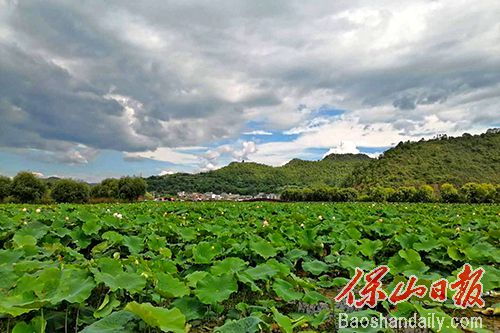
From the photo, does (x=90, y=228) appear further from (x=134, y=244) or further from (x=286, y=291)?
(x=286, y=291)

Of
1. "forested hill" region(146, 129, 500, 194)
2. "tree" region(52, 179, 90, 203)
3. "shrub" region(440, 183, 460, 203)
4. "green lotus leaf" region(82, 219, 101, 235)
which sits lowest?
"shrub" region(440, 183, 460, 203)

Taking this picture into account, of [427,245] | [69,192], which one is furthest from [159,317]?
[69,192]

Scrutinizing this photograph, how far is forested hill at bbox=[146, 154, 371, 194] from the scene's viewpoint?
10181cm

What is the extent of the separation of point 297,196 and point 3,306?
60491 millimetres

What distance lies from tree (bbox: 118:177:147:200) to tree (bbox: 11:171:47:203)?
11087mm

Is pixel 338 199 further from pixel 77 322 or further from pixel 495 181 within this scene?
pixel 77 322

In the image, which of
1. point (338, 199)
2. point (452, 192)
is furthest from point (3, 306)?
point (338, 199)

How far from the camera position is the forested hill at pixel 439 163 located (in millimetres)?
62588

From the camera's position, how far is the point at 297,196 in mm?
61594

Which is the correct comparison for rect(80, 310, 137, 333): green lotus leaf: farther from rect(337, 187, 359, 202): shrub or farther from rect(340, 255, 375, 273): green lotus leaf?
rect(337, 187, 359, 202): shrub

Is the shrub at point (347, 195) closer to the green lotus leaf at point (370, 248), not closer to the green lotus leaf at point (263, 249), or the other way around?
the green lotus leaf at point (370, 248)

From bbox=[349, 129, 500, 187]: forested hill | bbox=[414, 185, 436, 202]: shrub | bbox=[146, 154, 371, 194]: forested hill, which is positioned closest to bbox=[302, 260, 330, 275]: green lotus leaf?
bbox=[414, 185, 436, 202]: shrub

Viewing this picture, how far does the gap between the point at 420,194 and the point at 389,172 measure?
80.4 ft

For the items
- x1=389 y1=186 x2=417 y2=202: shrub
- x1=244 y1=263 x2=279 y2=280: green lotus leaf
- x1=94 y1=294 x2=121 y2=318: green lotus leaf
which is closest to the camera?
x1=94 y1=294 x2=121 y2=318: green lotus leaf
